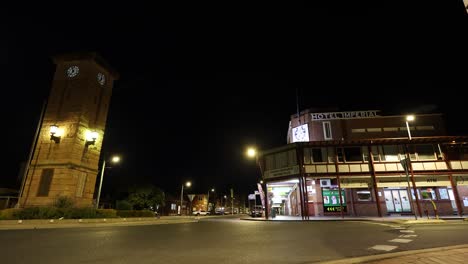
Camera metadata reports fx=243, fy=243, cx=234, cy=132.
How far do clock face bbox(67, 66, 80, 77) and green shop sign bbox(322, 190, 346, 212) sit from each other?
3014 cm

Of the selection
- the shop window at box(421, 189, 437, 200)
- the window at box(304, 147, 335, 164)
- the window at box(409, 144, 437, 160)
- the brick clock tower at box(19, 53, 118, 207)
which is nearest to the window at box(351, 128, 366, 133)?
the window at box(409, 144, 437, 160)

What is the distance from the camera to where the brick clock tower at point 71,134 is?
2295 cm

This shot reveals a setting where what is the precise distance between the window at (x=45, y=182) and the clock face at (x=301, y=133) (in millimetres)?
28427

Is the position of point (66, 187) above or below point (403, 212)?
above

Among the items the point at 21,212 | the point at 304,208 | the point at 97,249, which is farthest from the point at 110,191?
the point at 97,249

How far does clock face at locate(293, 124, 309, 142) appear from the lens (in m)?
32.2

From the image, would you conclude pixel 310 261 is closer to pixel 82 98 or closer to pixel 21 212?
pixel 21 212

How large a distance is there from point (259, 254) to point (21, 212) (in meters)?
19.3

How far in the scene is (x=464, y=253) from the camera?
571 centimetres

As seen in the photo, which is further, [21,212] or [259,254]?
[21,212]

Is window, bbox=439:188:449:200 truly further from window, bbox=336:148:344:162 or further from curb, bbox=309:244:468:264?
curb, bbox=309:244:468:264

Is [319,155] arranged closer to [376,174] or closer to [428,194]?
→ [376,174]

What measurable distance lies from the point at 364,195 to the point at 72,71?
34.5m

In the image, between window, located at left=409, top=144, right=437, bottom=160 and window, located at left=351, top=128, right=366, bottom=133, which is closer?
window, located at left=409, top=144, right=437, bottom=160
